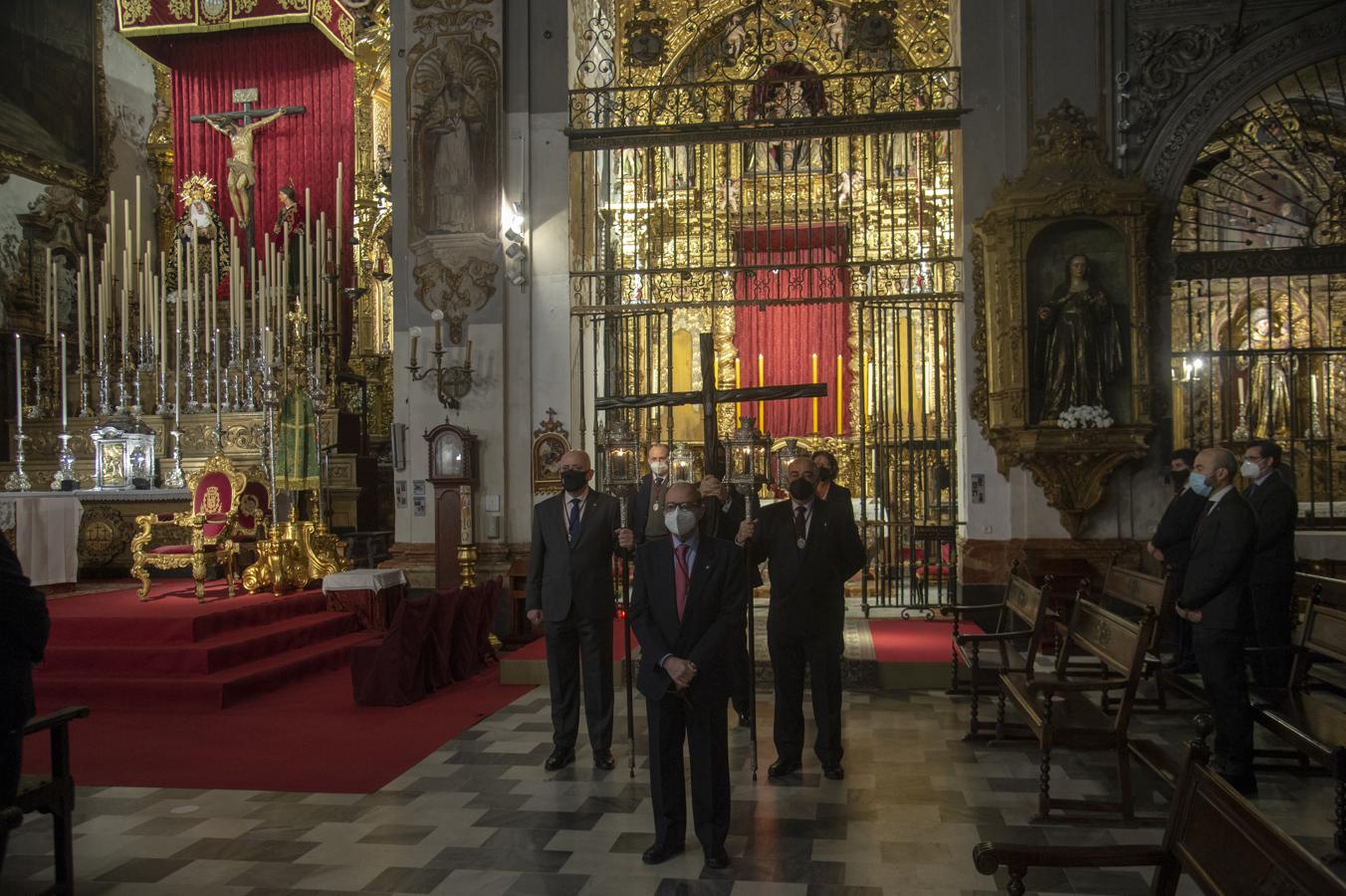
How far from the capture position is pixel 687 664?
469cm

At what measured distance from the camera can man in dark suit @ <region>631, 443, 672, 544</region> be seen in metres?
6.45

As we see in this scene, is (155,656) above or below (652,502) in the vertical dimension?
below

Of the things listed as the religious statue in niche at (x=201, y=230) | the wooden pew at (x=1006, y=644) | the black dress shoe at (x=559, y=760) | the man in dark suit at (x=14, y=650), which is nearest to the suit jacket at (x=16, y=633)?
the man in dark suit at (x=14, y=650)

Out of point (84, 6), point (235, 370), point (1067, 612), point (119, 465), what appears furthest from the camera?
point (84, 6)

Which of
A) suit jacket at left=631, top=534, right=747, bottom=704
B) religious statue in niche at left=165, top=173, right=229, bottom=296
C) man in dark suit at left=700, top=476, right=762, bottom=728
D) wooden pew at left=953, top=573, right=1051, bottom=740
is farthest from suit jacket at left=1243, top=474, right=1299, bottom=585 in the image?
religious statue in niche at left=165, top=173, right=229, bottom=296

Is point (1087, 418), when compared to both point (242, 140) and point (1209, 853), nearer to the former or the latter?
point (1209, 853)

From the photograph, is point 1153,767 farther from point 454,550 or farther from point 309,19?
point 309,19

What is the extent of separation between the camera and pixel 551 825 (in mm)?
5383

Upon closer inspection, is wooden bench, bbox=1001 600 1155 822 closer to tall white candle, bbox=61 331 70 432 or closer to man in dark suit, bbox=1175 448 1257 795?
man in dark suit, bbox=1175 448 1257 795

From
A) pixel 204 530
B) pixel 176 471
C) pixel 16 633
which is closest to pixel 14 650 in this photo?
pixel 16 633

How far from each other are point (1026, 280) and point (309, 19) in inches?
528

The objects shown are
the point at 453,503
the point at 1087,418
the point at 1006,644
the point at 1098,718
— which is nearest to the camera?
the point at 1098,718

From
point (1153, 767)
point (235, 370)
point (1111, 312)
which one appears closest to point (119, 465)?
point (235, 370)

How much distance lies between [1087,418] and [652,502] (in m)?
5.63
